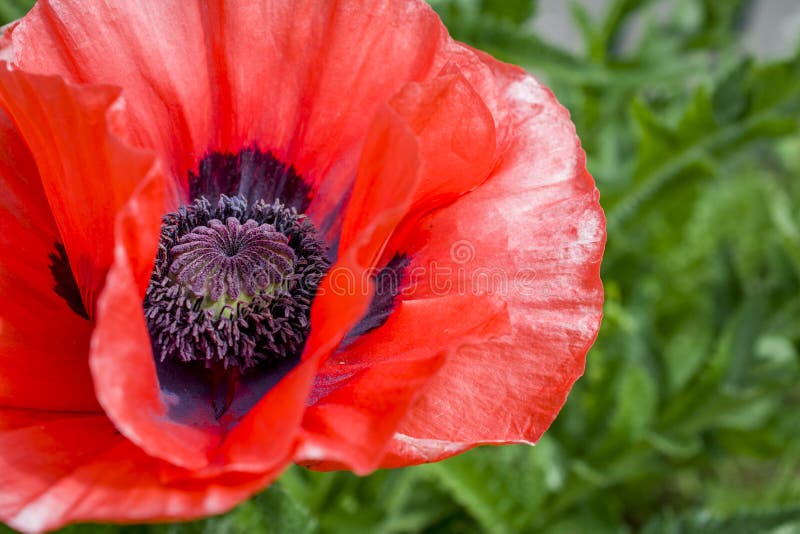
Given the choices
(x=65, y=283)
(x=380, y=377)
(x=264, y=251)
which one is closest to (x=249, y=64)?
(x=264, y=251)

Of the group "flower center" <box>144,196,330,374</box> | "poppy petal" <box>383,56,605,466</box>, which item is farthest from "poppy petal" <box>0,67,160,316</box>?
"poppy petal" <box>383,56,605,466</box>

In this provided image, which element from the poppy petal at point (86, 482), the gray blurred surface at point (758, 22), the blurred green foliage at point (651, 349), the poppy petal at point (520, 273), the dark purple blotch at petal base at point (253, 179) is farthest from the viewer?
the gray blurred surface at point (758, 22)

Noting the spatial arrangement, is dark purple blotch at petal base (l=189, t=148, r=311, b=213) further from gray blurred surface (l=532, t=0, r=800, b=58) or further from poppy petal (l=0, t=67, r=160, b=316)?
gray blurred surface (l=532, t=0, r=800, b=58)

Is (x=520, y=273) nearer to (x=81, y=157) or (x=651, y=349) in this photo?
(x=81, y=157)

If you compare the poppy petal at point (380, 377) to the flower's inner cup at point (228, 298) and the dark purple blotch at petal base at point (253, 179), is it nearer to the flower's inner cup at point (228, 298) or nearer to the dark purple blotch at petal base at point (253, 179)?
the flower's inner cup at point (228, 298)

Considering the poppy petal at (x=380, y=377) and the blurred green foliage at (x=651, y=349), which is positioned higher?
the poppy petal at (x=380, y=377)

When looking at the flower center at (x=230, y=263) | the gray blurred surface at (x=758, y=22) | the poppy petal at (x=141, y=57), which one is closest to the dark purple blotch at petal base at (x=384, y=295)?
the flower center at (x=230, y=263)

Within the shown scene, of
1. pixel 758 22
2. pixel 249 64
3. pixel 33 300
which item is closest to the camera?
pixel 33 300

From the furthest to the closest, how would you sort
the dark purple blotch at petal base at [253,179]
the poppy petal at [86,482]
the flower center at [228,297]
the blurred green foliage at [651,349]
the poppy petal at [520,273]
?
the blurred green foliage at [651,349] < the dark purple blotch at petal base at [253,179] < the flower center at [228,297] < the poppy petal at [520,273] < the poppy petal at [86,482]

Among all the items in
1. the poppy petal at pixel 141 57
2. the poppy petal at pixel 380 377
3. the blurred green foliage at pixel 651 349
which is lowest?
the blurred green foliage at pixel 651 349
